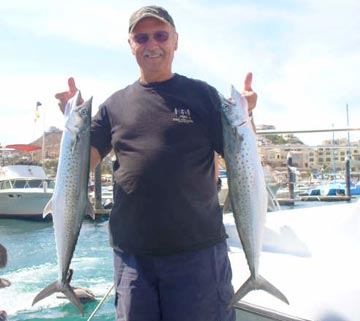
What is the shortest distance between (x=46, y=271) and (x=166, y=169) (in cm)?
993

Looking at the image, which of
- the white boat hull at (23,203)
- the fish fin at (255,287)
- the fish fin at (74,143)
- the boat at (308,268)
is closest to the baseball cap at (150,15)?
the fish fin at (74,143)

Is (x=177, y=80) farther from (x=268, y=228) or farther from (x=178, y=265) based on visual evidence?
(x=268, y=228)

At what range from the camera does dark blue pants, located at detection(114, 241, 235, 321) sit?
259 centimetres

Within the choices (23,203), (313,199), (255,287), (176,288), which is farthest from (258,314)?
(313,199)

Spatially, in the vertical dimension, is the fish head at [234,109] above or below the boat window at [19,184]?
above

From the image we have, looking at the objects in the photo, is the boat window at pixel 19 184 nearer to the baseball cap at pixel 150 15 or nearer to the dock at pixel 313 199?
the dock at pixel 313 199

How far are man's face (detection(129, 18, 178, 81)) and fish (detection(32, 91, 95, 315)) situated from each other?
46cm

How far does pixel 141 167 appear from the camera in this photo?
8.64 feet

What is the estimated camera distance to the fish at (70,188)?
284 centimetres

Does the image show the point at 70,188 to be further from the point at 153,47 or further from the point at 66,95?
the point at 153,47

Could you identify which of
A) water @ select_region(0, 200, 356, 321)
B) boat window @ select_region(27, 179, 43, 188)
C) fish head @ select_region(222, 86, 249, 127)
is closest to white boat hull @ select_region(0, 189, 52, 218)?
boat window @ select_region(27, 179, 43, 188)

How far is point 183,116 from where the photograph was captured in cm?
267

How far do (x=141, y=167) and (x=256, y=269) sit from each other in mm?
989

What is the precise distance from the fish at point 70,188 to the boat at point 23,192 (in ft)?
75.5
